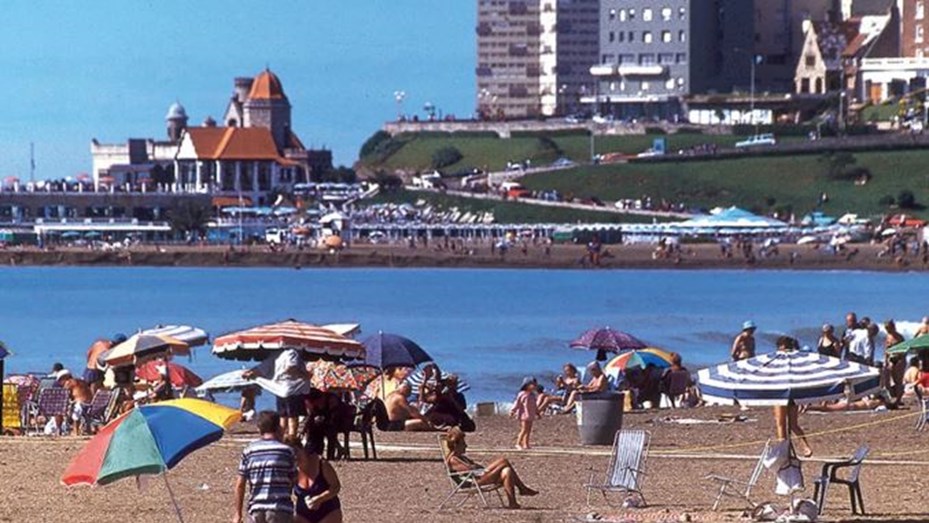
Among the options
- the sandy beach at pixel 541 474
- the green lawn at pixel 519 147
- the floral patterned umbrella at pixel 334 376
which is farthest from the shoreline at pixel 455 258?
the sandy beach at pixel 541 474

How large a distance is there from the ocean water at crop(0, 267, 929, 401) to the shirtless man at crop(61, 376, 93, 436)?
1203cm

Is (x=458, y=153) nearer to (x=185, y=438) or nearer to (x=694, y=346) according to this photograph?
(x=694, y=346)

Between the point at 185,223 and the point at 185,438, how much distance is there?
384 feet

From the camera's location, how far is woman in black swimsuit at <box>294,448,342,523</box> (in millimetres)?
15945

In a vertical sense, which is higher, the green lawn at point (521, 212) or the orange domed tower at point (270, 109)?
the orange domed tower at point (270, 109)

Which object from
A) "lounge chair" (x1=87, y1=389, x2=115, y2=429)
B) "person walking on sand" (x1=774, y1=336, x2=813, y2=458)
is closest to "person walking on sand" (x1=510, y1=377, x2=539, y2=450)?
"person walking on sand" (x1=774, y1=336, x2=813, y2=458)

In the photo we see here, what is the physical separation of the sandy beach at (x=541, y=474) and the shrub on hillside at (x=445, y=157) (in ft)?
369

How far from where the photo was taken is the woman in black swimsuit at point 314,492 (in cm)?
1595

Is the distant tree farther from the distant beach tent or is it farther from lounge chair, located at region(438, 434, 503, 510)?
lounge chair, located at region(438, 434, 503, 510)

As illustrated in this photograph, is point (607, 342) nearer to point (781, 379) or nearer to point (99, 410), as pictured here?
point (99, 410)

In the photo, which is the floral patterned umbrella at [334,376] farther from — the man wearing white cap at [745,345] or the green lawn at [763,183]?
the green lawn at [763,183]

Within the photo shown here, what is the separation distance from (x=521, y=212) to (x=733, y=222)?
73.5ft

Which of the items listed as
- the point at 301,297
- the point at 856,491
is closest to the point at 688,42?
the point at 301,297

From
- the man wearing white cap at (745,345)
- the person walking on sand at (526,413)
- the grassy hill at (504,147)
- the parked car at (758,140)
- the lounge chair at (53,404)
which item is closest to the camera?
the person walking on sand at (526,413)
